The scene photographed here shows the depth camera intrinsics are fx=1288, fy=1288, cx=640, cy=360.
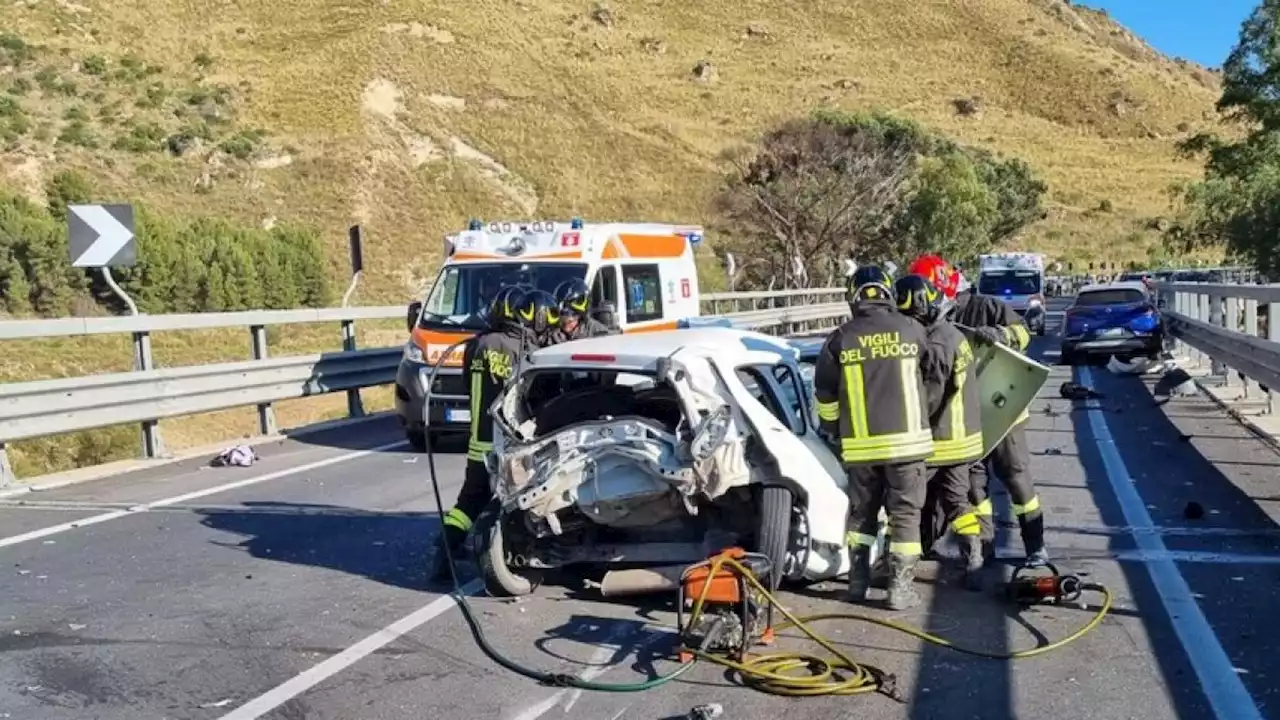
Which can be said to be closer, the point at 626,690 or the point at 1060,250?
the point at 626,690

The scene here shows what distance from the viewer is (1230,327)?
15.5m

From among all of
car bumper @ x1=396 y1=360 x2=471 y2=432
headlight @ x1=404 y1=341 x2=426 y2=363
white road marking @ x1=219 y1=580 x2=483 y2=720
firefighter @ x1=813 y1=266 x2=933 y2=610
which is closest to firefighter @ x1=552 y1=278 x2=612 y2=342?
white road marking @ x1=219 y1=580 x2=483 y2=720

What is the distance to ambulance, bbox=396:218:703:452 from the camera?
12258 mm

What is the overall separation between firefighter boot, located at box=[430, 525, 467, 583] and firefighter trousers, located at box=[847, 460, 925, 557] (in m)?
2.19

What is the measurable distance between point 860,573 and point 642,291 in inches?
310

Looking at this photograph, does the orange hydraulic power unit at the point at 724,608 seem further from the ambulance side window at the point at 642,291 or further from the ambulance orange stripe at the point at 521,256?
the ambulance side window at the point at 642,291

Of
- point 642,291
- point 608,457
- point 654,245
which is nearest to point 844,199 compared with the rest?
point 654,245

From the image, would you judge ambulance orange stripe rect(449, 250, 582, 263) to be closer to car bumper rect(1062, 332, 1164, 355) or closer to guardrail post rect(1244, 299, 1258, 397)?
guardrail post rect(1244, 299, 1258, 397)

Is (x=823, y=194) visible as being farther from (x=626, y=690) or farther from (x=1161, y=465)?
(x=626, y=690)

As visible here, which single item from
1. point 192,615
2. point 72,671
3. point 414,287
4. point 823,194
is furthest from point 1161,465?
point 414,287

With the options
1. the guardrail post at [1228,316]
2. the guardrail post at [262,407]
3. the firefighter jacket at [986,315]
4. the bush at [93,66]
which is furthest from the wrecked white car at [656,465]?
the bush at [93,66]

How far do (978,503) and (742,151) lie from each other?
46.1 meters

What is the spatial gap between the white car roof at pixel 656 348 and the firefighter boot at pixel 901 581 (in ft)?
4.15

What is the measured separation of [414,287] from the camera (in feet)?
142
